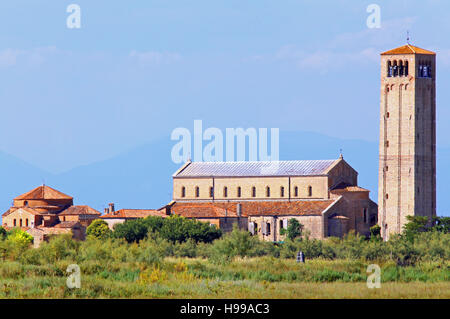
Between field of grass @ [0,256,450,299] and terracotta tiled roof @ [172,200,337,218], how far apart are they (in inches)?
1388

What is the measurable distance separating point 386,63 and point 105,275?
48.6m

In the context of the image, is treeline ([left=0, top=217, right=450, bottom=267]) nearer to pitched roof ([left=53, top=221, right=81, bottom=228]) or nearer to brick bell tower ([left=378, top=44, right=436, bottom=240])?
brick bell tower ([left=378, top=44, right=436, bottom=240])

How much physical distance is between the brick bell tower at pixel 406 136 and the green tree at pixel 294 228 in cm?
584

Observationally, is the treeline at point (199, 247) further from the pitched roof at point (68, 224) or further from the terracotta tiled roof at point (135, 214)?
the pitched roof at point (68, 224)

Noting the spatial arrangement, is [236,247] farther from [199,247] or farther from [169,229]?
[169,229]

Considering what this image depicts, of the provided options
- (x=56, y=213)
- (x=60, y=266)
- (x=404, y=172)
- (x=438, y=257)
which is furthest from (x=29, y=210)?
(x=60, y=266)

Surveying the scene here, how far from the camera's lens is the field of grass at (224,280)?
113ft

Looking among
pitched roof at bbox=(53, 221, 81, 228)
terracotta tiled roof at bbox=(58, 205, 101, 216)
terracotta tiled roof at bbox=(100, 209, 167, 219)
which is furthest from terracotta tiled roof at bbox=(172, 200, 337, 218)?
terracotta tiled roof at bbox=(58, 205, 101, 216)

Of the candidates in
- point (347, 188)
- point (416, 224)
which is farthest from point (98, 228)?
point (416, 224)

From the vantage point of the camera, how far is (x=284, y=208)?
84250 mm

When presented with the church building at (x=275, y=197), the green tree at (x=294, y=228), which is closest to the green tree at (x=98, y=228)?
the church building at (x=275, y=197)

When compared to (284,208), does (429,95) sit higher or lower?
higher
